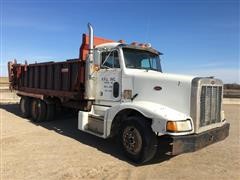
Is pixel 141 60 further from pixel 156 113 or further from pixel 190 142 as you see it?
pixel 190 142

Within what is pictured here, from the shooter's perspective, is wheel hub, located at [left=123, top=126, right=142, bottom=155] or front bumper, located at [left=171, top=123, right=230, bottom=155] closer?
front bumper, located at [left=171, top=123, right=230, bottom=155]

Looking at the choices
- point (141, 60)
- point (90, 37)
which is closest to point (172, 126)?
point (141, 60)

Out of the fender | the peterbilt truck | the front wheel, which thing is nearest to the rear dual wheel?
the peterbilt truck

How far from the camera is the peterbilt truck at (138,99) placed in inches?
226

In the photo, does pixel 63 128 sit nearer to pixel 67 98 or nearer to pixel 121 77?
pixel 67 98

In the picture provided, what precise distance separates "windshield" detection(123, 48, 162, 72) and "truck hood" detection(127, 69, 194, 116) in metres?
0.39

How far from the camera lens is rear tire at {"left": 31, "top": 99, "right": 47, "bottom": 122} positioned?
1101 cm

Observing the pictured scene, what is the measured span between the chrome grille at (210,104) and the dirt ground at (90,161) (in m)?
0.98

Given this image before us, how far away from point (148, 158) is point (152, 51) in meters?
3.24

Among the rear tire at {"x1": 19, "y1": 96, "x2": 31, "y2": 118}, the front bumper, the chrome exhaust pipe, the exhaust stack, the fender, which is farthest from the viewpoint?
the rear tire at {"x1": 19, "y1": 96, "x2": 31, "y2": 118}

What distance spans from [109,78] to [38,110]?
4869 millimetres

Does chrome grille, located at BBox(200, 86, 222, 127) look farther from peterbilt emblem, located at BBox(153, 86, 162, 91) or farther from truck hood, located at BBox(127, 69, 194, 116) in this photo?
peterbilt emblem, located at BBox(153, 86, 162, 91)

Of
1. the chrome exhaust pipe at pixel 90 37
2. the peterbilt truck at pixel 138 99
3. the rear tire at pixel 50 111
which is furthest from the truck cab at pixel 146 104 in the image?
the rear tire at pixel 50 111

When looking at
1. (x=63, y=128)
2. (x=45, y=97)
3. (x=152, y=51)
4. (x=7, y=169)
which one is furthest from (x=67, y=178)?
(x=45, y=97)
